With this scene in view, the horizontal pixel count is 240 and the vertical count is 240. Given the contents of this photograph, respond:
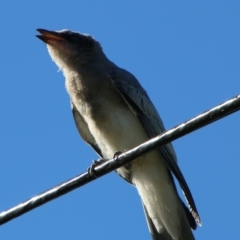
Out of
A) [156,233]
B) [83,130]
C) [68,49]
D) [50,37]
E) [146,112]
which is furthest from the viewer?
[68,49]

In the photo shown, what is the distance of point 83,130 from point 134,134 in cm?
100

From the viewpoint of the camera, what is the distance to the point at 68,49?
9.59 m

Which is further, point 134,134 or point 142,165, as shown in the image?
point 142,165

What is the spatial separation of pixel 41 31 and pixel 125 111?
5.66ft

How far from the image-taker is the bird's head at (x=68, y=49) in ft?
30.9

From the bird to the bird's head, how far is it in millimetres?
258

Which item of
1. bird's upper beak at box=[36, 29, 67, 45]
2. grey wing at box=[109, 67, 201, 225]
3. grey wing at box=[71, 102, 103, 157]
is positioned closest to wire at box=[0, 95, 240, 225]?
grey wing at box=[109, 67, 201, 225]

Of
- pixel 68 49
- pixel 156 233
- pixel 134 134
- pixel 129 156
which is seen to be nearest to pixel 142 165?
pixel 134 134

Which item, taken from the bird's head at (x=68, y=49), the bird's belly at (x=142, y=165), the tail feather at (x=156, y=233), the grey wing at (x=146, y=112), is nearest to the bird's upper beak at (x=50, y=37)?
the bird's head at (x=68, y=49)

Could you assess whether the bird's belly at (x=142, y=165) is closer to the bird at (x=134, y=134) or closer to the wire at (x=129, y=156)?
the bird at (x=134, y=134)

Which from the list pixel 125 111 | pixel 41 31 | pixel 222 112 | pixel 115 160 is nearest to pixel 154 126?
pixel 125 111

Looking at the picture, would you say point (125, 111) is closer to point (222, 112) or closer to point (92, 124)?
point (92, 124)

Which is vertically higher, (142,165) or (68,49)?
(68,49)

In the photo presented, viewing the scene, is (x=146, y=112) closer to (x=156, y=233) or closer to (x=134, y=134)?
(x=134, y=134)
